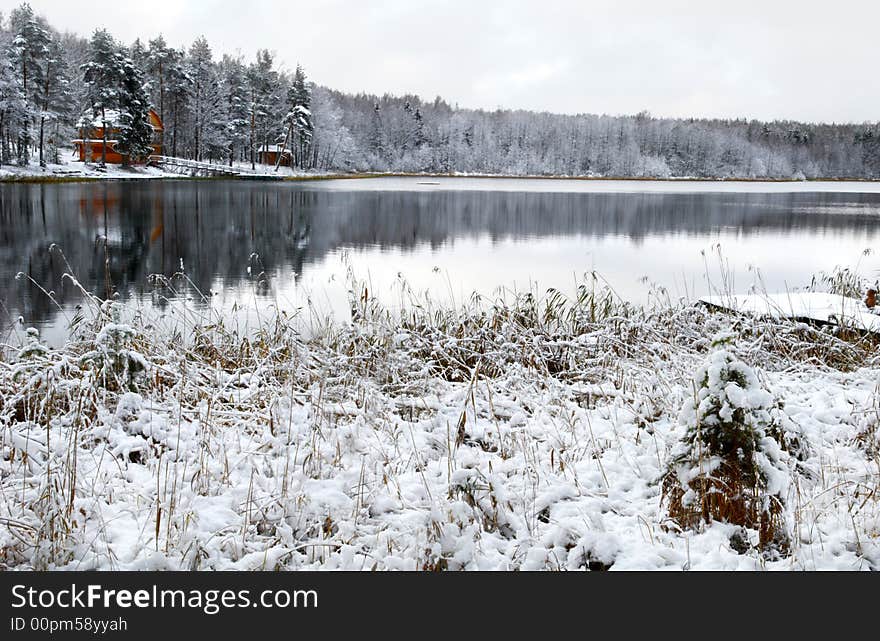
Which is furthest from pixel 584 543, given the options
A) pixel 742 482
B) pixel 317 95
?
pixel 317 95

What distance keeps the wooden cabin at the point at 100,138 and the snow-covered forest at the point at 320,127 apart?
0.78 meters

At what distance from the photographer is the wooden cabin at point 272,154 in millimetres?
73062

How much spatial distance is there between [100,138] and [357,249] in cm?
4740

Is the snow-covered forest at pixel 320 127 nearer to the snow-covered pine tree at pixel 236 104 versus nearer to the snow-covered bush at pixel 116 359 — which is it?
the snow-covered pine tree at pixel 236 104

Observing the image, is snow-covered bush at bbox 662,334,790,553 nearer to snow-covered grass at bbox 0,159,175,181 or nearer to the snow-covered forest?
snow-covered grass at bbox 0,159,175,181

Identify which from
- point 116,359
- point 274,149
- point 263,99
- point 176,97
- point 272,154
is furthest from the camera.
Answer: point 272,154

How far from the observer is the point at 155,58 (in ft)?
217

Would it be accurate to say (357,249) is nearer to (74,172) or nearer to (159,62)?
Answer: (74,172)

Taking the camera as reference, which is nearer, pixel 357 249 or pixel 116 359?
pixel 116 359

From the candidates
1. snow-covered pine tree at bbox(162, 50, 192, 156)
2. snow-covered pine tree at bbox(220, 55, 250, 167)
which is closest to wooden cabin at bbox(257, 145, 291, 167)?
snow-covered pine tree at bbox(220, 55, 250, 167)

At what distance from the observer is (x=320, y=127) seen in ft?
281

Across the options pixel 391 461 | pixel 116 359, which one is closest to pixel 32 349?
pixel 116 359
